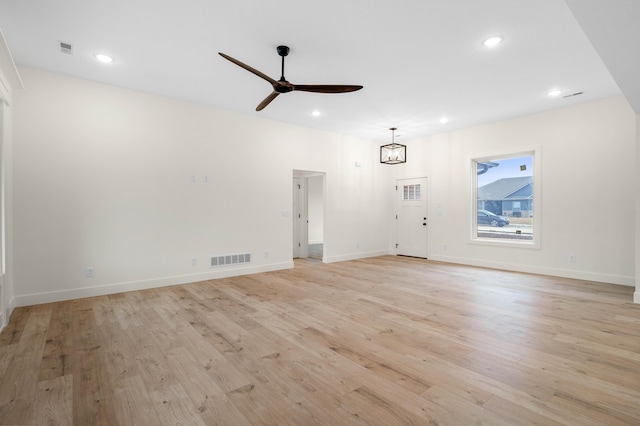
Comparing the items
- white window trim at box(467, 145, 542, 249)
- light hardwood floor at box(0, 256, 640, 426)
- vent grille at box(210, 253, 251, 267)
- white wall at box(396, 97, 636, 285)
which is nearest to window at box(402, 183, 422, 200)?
white wall at box(396, 97, 636, 285)

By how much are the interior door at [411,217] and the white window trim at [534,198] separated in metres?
1.10

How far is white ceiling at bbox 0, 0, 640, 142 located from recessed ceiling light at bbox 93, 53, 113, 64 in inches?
3.8

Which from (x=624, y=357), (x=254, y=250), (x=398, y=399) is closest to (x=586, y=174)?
(x=624, y=357)

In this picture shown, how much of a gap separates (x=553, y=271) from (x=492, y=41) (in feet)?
14.6

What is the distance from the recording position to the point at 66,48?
11.4ft

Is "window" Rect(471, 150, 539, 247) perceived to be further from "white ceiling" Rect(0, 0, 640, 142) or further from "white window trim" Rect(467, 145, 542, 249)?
"white ceiling" Rect(0, 0, 640, 142)

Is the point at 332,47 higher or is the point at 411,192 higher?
the point at 332,47

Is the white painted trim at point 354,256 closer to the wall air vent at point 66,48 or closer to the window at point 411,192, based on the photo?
the window at point 411,192

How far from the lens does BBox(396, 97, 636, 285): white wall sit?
192 inches

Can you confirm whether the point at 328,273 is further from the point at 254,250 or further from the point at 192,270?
the point at 192,270

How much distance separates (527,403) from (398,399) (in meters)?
0.79

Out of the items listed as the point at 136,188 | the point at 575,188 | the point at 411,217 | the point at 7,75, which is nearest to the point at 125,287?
the point at 136,188

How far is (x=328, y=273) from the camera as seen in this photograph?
5918 millimetres

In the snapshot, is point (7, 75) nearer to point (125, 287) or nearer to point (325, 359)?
point (125, 287)
